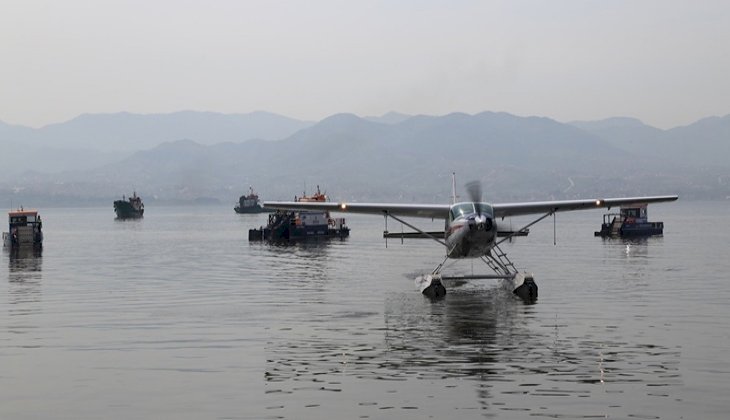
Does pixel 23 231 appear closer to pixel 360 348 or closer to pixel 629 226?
pixel 629 226

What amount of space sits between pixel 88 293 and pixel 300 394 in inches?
973

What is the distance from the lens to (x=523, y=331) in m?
25.9

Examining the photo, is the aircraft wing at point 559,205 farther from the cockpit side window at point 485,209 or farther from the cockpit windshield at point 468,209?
the cockpit side window at point 485,209

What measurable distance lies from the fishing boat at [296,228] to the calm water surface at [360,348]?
4759 centimetres

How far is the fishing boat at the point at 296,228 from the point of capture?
95.7 m

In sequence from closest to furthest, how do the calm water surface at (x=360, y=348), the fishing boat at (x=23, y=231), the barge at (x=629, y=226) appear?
the calm water surface at (x=360, y=348) < the fishing boat at (x=23, y=231) < the barge at (x=629, y=226)

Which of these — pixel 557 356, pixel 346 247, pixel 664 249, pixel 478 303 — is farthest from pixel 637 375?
pixel 346 247

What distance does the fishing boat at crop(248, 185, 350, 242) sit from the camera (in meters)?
95.7

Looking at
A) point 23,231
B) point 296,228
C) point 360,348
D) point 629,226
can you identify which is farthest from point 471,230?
point 629,226

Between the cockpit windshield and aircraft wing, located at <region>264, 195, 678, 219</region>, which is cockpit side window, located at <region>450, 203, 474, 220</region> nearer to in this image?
the cockpit windshield

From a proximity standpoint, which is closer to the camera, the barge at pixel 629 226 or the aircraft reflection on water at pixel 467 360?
the aircraft reflection on water at pixel 467 360

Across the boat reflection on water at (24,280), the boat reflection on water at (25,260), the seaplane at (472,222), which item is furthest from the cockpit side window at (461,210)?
the boat reflection on water at (25,260)

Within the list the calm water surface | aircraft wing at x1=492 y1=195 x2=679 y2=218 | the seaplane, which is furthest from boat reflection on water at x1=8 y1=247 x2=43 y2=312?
aircraft wing at x1=492 y1=195 x2=679 y2=218

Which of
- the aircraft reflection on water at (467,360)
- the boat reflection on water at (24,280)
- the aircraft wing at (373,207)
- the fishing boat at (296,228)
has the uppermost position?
the aircraft wing at (373,207)
